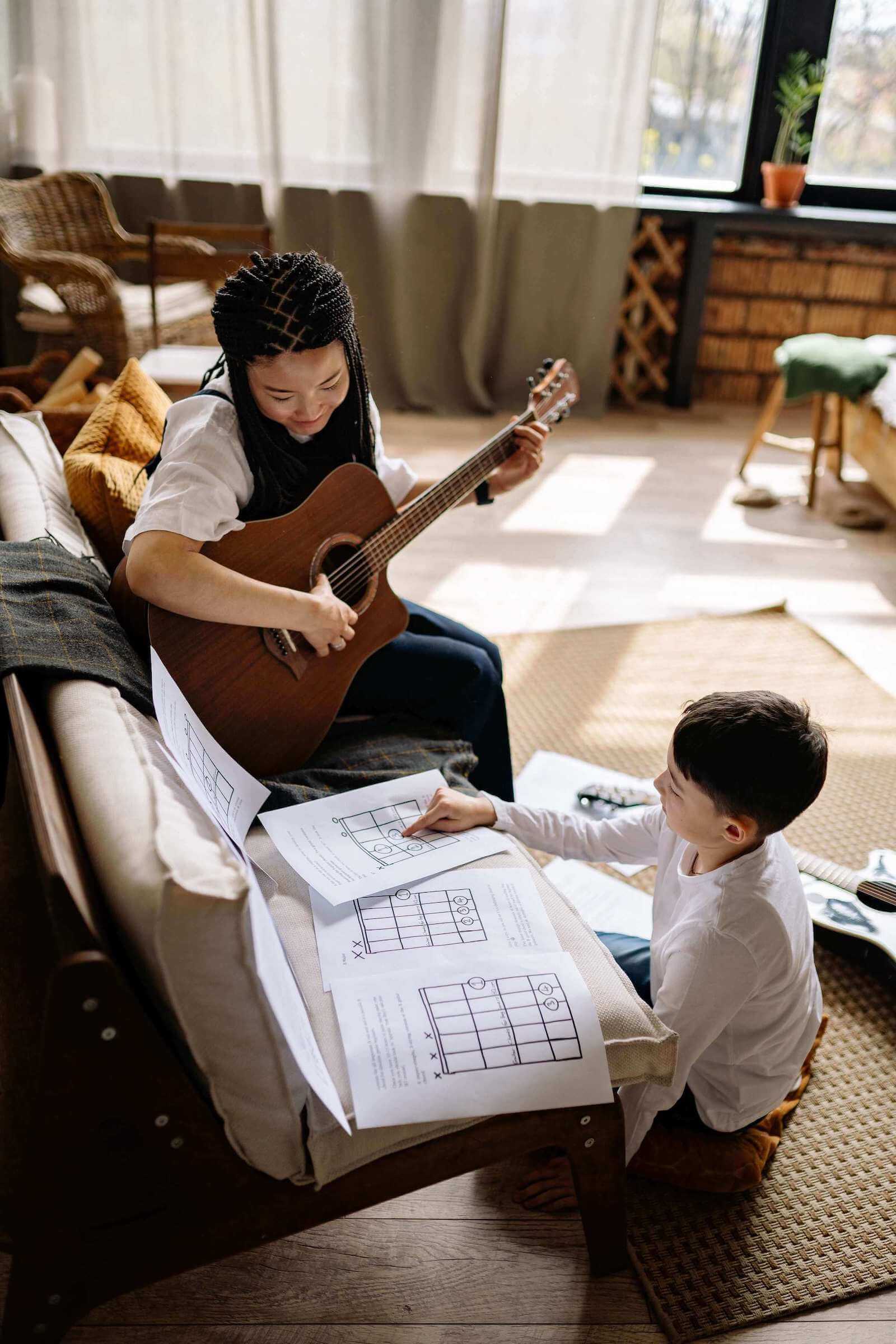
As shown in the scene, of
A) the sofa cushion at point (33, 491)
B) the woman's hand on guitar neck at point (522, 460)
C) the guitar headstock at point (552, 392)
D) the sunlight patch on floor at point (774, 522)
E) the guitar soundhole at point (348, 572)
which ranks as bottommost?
the sunlight patch on floor at point (774, 522)

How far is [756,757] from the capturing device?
3.57ft

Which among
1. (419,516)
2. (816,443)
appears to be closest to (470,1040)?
(419,516)

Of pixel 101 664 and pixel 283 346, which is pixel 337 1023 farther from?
pixel 283 346

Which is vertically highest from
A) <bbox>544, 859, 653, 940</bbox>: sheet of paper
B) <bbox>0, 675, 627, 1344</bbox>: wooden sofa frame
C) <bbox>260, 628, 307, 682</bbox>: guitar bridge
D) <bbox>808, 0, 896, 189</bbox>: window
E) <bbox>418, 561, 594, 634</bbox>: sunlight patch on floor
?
<bbox>808, 0, 896, 189</bbox>: window

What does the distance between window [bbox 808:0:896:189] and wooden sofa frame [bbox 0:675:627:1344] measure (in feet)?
13.8

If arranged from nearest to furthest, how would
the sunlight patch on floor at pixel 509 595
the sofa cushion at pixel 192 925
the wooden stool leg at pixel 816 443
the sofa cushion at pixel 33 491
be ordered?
1. the sofa cushion at pixel 192 925
2. the sofa cushion at pixel 33 491
3. the sunlight patch on floor at pixel 509 595
4. the wooden stool leg at pixel 816 443

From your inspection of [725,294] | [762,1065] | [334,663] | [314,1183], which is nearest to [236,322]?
[334,663]

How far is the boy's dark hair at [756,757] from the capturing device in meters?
1.09

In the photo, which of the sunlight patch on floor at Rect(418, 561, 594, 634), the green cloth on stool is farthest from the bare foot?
the green cloth on stool

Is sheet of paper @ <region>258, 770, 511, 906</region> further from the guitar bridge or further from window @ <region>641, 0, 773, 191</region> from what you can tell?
window @ <region>641, 0, 773, 191</region>

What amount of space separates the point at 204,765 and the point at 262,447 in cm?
41

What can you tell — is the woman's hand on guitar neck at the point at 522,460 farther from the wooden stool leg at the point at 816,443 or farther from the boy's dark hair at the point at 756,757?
the wooden stool leg at the point at 816,443

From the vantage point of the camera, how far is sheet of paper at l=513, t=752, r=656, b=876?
1.90 m

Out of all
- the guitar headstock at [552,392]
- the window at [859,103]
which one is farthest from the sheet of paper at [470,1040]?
the window at [859,103]
